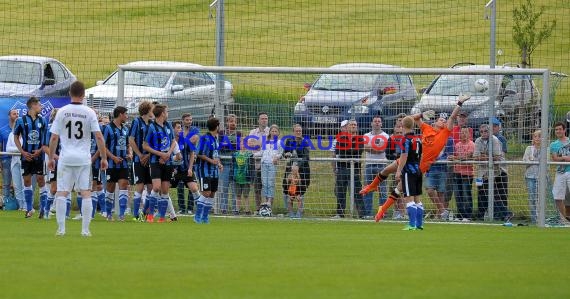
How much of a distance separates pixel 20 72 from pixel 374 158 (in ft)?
37.0

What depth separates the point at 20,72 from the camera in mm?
29062

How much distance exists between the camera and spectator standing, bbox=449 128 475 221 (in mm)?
21812

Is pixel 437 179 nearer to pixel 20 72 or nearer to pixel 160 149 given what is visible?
pixel 160 149

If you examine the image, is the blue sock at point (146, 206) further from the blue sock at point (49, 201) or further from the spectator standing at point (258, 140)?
the spectator standing at point (258, 140)

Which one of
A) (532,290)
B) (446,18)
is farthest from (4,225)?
(446,18)

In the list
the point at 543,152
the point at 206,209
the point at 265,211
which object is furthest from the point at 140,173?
the point at 543,152

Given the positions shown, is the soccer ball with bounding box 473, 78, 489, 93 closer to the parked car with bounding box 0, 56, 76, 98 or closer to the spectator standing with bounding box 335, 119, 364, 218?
the spectator standing with bounding box 335, 119, 364, 218

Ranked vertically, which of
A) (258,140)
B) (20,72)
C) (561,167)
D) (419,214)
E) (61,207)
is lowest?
(419,214)

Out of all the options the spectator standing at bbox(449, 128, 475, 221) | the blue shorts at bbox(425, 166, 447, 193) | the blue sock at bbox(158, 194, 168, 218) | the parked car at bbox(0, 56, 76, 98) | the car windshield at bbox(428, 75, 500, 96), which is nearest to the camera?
the blue sock at bbox(158, 194, 168, 218)

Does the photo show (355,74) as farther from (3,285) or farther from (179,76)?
(3,285)

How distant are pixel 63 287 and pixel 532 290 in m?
4.45

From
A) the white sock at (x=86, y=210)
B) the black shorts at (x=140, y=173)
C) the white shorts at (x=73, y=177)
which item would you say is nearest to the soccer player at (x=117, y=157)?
the black shorts at (x=140, y=173)

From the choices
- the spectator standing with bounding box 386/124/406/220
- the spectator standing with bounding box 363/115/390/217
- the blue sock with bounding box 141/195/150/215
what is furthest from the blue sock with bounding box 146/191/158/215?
the spectator standing with bounding box 386/124/406/220

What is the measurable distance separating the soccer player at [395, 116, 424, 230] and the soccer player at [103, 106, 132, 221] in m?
5.38
